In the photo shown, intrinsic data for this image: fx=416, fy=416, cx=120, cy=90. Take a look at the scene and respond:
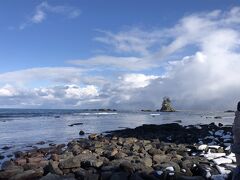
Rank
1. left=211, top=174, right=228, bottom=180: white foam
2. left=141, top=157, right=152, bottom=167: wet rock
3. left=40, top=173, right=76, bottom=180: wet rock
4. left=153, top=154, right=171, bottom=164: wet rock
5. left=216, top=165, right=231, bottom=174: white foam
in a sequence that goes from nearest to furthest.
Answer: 1. left=211, top=174, right=228, bottom=180: white foam
2. left=40, top=173, right=76, bottom=180: wet rock
3. left=216, top=165, right=231, bottom=174: white foam
4. left=141, top=157, right=152, bottom=167: wet rock
5. left=153, top=154, right=171, bottom=164: wet rock

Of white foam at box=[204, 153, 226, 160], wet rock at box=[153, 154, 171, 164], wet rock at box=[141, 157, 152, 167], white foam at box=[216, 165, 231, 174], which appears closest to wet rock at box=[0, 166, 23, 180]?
wet rock at box=[141, 157, 152, 167]

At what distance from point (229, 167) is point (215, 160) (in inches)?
66.7

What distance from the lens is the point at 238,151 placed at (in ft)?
23.6

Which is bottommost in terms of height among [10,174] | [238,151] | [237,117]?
[10,174]

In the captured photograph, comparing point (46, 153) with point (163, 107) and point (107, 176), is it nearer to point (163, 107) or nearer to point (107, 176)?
point (107, 176)

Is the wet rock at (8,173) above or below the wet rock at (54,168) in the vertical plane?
below

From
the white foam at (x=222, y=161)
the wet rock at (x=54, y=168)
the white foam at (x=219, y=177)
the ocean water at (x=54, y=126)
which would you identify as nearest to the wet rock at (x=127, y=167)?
the wet rock at (x=54, y=168)

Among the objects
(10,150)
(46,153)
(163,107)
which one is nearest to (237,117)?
(46,153)

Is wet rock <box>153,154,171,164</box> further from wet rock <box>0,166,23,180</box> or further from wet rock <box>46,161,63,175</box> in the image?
wet rock <box>0,166,23,180</box>

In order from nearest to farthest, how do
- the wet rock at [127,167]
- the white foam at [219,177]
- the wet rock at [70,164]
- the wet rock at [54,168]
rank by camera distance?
1. the white foam at [219,177]
2. the wet rock at [127,167]
3. the wet rock at [54,168]
4. the wet rock at [70,164]

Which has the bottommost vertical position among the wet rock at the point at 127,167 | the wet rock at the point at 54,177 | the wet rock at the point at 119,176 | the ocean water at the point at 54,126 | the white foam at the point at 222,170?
the wet rock at the point at 54,177

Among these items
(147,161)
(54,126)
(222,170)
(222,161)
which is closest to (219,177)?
(222,170)

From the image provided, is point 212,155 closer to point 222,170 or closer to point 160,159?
point 160,159

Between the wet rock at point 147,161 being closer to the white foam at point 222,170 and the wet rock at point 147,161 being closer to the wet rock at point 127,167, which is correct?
the wet rock at point 127,167
